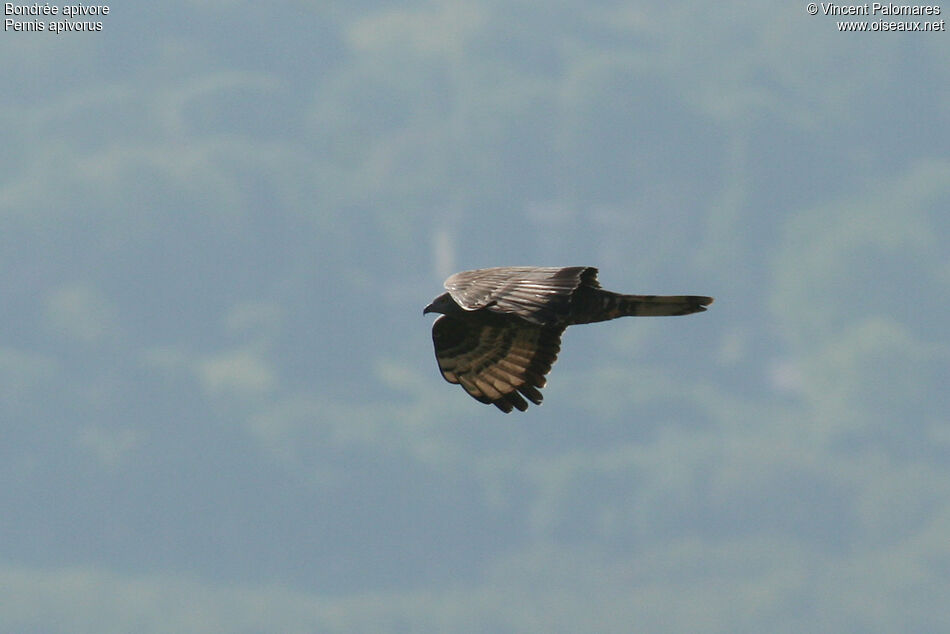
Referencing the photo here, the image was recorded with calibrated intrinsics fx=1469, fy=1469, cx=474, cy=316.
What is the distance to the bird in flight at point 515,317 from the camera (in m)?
21.8

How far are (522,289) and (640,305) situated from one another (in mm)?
2679

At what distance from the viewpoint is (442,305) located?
2436cm

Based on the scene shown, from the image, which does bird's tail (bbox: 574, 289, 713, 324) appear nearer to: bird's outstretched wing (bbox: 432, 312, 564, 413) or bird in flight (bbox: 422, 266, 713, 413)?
bird in flight (bbox: 422, 266, 713, 413)

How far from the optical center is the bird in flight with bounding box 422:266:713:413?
71.6ft

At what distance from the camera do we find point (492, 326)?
1003 inches

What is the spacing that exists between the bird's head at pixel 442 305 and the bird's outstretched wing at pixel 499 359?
3.59ft

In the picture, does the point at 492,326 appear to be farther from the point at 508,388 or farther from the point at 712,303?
the point at 712,303

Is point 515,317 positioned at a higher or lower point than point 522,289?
higher

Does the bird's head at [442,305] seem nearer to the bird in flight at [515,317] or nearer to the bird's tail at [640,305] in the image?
the bird in flight at [515,317]

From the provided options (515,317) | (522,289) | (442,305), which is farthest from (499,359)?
(522,289)

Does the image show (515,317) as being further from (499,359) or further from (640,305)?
(640,305)

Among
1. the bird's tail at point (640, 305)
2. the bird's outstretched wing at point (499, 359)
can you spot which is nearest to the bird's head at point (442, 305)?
the bird's outstretched wing at point (499, 359)

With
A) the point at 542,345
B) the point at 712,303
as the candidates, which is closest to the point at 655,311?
the point at 712,303

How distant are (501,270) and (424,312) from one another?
2247 millimetres
